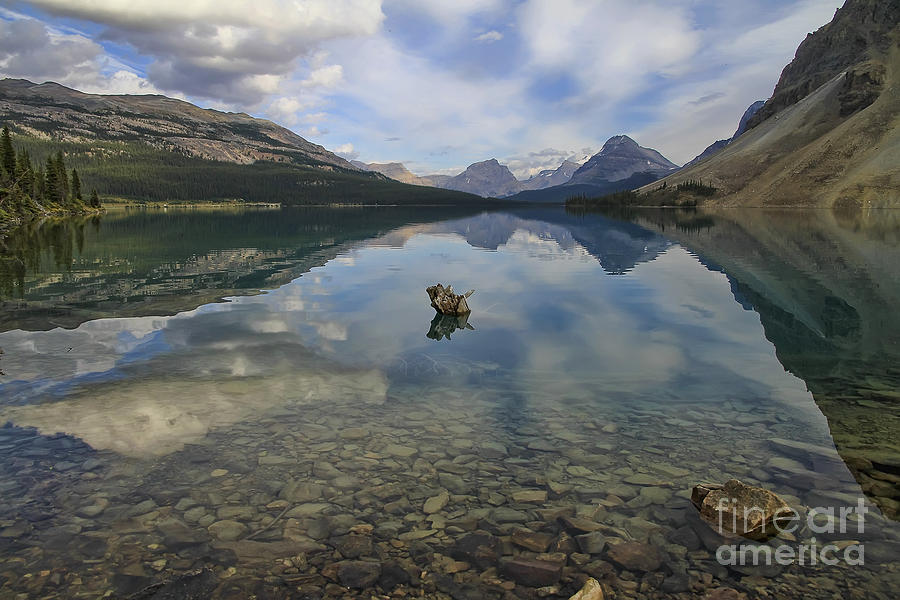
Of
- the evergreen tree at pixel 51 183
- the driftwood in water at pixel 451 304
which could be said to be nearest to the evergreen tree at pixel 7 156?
the evergreen tree at pixel 51 183

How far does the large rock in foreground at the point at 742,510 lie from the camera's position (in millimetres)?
9445

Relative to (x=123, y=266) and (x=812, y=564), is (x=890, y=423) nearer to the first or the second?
(x=812, y=564)

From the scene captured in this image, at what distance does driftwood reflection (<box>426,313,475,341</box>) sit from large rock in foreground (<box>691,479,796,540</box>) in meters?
15.0

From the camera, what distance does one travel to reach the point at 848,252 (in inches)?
2282

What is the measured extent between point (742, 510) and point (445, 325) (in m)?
18.0

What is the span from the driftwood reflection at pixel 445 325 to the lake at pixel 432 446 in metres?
0.25

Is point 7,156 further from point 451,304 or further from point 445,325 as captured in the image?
point 445,325

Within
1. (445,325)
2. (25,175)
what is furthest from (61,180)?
(445,325)

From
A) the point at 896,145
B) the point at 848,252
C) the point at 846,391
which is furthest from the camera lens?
the point at 896,145

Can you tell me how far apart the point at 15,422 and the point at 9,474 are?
3.38m

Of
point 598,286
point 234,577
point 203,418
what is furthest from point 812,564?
point 598,286

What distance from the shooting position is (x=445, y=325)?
26578mm

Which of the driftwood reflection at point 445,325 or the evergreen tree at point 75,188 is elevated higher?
the evergreen tree at point 75,188

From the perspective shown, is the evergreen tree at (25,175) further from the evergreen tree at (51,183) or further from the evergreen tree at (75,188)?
the evergreen tree at (75,188)
